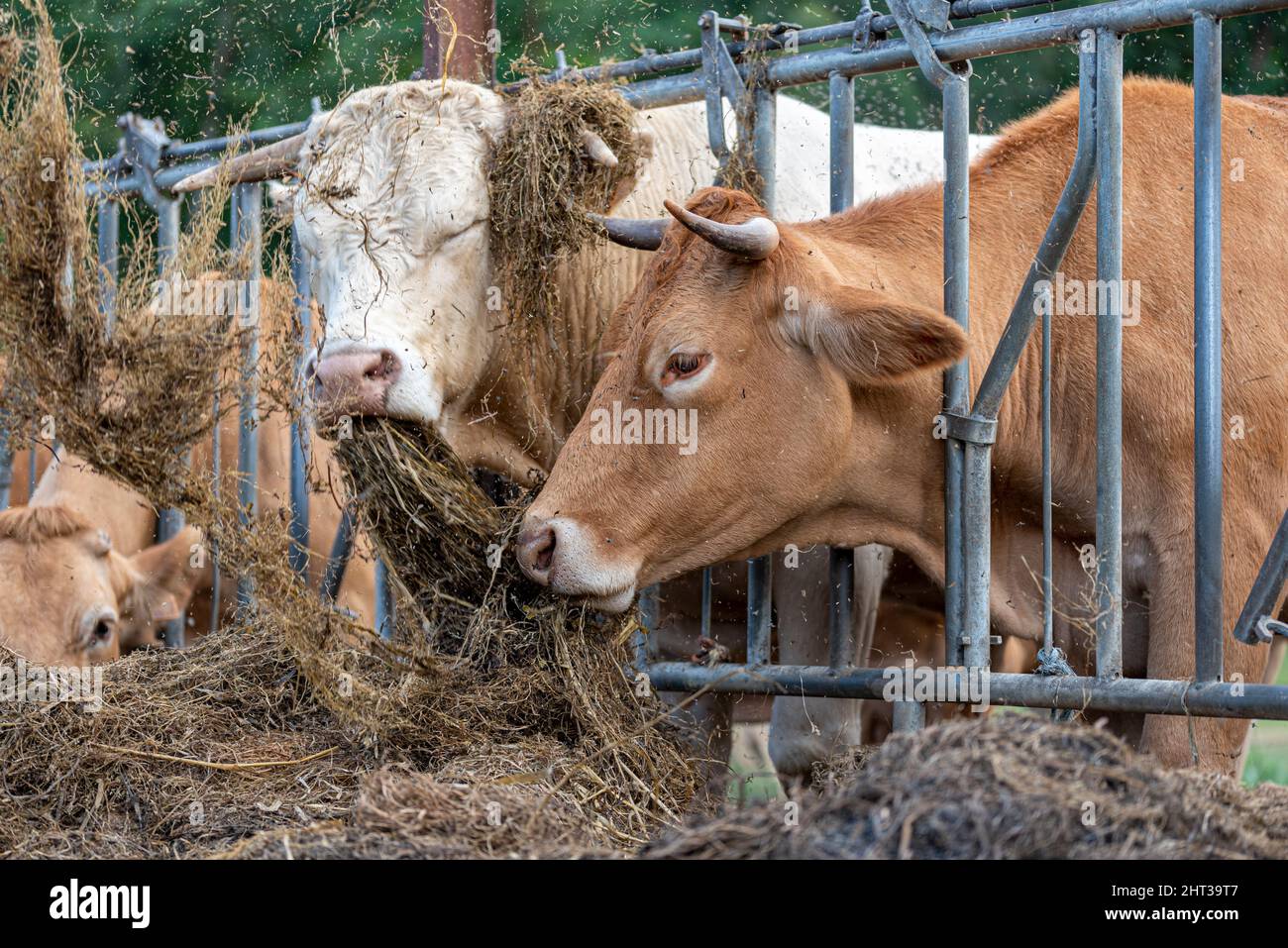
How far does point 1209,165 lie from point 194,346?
2.72 meters

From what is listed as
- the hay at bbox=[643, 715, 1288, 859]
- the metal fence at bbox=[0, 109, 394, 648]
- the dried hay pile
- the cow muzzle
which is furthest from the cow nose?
the hay at bbox=[643, 715, 1288, 859]

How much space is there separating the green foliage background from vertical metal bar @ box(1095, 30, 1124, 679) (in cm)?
543

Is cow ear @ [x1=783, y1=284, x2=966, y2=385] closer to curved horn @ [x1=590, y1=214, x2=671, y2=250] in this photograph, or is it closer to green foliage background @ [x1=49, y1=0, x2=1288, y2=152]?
curved horn @ [x1=590, y1=214, x2=671, y2=250]

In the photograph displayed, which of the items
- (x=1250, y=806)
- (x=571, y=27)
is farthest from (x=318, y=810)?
(x=571, y=27)

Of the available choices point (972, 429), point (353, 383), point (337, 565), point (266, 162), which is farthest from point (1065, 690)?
point (266, 162)

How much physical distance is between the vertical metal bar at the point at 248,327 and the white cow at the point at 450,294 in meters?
0.24

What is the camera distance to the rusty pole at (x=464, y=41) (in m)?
5.76

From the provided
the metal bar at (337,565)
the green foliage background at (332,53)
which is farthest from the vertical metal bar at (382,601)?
the green foliage background at (332,53)

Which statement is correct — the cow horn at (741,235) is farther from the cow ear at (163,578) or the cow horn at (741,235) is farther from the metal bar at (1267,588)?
the cow ear at (163,578)

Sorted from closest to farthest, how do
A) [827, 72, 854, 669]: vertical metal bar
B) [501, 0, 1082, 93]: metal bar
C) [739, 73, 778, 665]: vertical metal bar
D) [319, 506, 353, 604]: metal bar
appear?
[501, 0, 1082, 93]: metal bar
[827, 72, 854, 669]: vertical metal bar
[739, 73, 778, 665]: vertical metal bar
[319, 506, 353, 604]: metal bar

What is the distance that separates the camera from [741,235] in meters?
4.10

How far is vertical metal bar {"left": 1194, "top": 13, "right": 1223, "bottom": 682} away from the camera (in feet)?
12.5

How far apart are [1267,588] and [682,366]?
161cm
